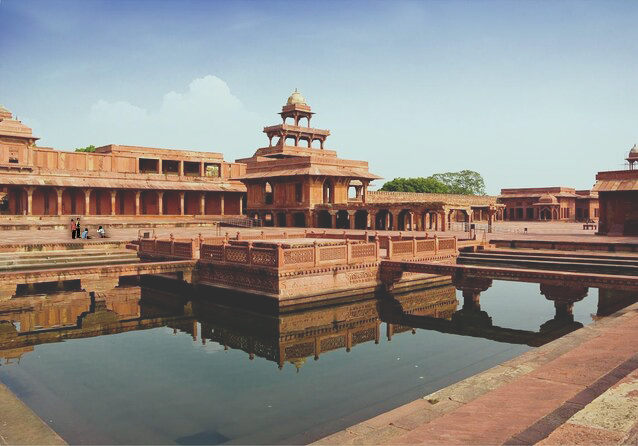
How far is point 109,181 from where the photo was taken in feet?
148

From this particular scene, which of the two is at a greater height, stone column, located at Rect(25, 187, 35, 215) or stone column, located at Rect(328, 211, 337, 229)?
stone column, located at Rect(25, 187, 35, 215)

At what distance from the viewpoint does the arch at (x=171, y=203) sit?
167 feet

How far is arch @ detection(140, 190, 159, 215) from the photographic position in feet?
161

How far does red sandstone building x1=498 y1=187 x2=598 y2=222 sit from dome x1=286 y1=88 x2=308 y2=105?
32305 millimetres

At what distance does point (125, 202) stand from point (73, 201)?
4.45 m

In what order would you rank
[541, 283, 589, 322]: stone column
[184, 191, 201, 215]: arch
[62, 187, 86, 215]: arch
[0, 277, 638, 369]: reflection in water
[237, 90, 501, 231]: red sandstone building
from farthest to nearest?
1. [184, 191, 201, 215]: arch
2. [62, 187, 86, 215]: arch
3. [237, 90, 501, 231]: red sandstone building
4. [541, 283, 589, 322]: stone column
5. [0, 277, 638, 369]: reflection in water

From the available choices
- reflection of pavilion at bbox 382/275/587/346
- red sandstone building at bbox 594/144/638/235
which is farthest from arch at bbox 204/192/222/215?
reflection of pavilion at bbox 382/275/587/346

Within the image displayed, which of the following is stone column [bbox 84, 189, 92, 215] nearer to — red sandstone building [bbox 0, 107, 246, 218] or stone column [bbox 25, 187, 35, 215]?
red sandstone building [bbox 0, 107, 246, 218]

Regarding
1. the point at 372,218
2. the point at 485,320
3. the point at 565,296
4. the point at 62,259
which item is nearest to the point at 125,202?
the point at 372,218

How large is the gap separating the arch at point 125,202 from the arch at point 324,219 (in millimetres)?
17848

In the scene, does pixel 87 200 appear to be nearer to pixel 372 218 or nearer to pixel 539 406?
pixel 372 218

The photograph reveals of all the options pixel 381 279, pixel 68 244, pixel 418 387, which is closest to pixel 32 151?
pixel 68 244

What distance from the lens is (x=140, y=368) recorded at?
433 inches

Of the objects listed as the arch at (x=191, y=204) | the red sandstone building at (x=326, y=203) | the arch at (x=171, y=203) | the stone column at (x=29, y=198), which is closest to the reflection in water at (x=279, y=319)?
the red sandstone building at (x=326, y=203)
